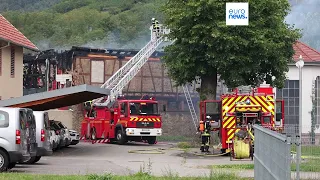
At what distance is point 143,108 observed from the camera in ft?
143

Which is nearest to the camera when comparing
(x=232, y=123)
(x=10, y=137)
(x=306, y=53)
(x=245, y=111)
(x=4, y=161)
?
(x=10, y=137)

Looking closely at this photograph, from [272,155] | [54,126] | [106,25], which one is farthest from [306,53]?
[272,155]

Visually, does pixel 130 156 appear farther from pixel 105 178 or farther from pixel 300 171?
pixel 300 171

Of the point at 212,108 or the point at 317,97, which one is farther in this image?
the point at 317,97

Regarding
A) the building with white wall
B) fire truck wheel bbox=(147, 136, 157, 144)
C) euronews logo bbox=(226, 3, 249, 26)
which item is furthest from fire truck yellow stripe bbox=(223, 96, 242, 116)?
the building with white wall

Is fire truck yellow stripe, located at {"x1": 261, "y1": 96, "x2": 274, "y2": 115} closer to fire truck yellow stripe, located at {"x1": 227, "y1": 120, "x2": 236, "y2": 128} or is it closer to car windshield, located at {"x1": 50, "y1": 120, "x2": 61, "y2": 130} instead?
fire truck yellow stripe, located at {"x1": 227, "y1": 120, "x2": 236, "y2": 128}

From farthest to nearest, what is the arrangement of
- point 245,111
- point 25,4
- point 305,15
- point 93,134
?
point 25,4 → point 305,15 → point 93,134 → point 245,111

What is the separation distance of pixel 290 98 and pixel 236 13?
2611 cm

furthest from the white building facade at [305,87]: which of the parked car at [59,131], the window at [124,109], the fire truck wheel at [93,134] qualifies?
the parked car at [59,131]

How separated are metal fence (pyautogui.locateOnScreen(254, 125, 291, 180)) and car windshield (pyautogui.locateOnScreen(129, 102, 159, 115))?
2797cm

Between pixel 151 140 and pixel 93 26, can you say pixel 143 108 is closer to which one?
pixel 151 140

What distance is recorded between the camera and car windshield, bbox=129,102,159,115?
43.2 meters

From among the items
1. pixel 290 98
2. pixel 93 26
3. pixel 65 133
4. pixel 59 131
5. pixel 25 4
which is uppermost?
pixel 25 4

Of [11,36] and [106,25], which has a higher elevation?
[106,25]
